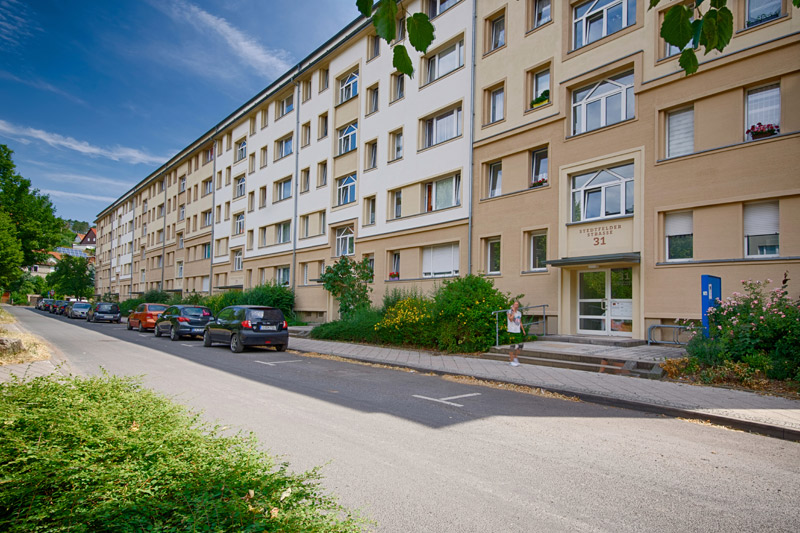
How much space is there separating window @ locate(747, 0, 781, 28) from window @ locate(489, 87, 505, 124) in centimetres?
817

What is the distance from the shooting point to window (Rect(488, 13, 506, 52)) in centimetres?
2002

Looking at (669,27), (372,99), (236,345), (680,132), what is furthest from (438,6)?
(669,27)

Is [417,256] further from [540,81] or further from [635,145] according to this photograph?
[635,145]

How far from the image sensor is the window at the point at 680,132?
1428 centimetres

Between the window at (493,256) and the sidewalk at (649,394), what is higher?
the window at (493,256)

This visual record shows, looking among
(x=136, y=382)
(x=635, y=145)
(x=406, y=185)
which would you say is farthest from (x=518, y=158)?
(x=136, y=382)

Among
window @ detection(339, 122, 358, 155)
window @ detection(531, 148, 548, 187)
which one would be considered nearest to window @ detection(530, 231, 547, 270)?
window @ detection(531, 148, 548, 187)

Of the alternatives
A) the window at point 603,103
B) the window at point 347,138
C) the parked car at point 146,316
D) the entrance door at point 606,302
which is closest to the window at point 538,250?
the entrance door at point 606,302

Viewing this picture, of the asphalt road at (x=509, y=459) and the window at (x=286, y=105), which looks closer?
the asphalt road at (x=509, y=459)

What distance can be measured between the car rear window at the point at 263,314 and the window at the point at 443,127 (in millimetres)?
10383

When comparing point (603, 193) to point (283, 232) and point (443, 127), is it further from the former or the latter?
point (283, 232)

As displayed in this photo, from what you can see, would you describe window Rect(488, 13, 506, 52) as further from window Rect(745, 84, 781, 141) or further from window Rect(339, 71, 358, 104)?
window Rect(745, 84, 781, 141)

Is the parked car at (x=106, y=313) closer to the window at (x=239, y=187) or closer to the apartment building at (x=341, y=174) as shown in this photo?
the apartment building at (x=341, y=174)

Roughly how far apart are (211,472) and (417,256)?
19.5 meters
